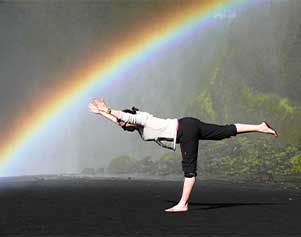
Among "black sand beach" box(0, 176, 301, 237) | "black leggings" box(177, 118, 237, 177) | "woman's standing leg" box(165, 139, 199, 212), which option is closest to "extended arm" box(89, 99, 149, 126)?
"black leggings" box(177, 118, 237, 177)

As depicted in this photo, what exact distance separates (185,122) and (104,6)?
5215 centimetres

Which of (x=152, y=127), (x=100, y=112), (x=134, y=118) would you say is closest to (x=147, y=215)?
(x=152, y=127)

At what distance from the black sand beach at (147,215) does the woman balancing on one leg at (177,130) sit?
28.0 inches

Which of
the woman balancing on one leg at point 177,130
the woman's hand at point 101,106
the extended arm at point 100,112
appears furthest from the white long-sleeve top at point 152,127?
the woman's hand at point 101,106

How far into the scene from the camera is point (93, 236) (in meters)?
6.87

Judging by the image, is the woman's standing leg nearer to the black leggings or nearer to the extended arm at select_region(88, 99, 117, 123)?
the black leggings

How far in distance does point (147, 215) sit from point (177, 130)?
1363 mm

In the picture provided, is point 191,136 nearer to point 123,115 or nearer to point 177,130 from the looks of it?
point 177,130

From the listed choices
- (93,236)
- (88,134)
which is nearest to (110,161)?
(88,134)

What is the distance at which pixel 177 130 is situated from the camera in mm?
9125

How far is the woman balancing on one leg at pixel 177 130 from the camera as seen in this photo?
29.2 ft

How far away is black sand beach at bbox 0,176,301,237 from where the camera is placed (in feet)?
23.8

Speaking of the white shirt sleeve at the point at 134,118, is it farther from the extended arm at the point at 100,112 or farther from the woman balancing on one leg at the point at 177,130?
the extended arm at the point at 100,112

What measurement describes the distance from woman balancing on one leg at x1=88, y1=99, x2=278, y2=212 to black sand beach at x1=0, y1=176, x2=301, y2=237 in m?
0.71
